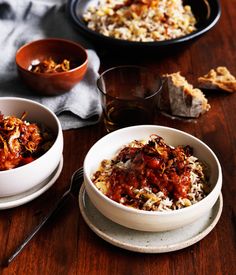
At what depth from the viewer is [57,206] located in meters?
1.48

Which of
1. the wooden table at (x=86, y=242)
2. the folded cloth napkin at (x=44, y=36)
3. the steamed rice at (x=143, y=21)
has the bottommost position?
the folded cloth napkin at (x=44, y=36)

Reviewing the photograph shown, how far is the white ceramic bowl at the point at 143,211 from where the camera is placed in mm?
1281

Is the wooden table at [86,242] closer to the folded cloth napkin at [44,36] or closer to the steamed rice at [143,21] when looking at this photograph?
the folded cloth napkin at [44,36]

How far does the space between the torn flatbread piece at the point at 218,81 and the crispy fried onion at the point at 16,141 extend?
0.80 meters

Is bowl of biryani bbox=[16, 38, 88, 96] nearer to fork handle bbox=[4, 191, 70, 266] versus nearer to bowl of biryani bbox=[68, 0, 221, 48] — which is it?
bowl of biryani bbox=[68, 0, 221, 48]

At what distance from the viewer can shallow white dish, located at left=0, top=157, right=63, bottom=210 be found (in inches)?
57.4

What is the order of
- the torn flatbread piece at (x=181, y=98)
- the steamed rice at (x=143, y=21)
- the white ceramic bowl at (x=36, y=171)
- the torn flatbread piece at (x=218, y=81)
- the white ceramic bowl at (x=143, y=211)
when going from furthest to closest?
1. the steamed rice at (x=143, y=21)
2. the torn flatbread piece at (x=218, y=81)
3. the torn flatbread piece at (x=181, y=98)
4. the white ceramic bowl at (x=36, y=171)
5. the white ceramic bowl at (x=143, y=211)

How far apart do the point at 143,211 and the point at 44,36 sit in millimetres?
1422

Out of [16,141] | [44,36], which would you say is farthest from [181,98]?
[44,36]

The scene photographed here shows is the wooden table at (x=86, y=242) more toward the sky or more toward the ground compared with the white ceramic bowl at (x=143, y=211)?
more toward the ground

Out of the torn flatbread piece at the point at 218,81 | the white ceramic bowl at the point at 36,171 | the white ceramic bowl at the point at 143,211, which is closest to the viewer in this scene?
the white ceramic bowl at the point at 143,211

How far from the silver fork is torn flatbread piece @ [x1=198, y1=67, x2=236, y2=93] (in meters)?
0.78

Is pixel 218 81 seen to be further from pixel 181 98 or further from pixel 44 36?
pixel 44 36

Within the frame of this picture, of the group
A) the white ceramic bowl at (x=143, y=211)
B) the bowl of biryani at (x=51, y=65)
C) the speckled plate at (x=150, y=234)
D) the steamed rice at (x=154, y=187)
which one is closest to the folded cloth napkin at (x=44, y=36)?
the bowl of biryani at (x=51, y=65)
